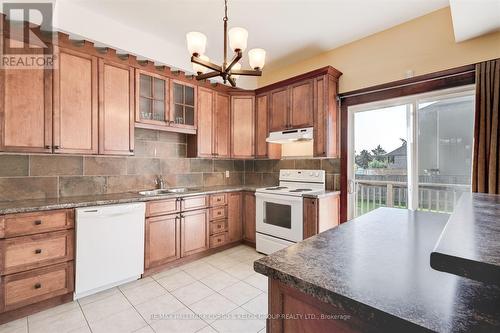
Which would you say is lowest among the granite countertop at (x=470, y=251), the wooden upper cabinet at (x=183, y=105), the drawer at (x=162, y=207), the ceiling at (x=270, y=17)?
the drawer at (x=162, y=207)

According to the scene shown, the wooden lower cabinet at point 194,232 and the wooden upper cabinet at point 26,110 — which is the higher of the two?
the wooden upper cabinet at point 26,110

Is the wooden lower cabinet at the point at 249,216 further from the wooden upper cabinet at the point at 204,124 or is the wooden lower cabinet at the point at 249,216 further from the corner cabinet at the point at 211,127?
the wooden upper cabinet at the point at 204,124

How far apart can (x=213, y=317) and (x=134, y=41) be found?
10.4 ft

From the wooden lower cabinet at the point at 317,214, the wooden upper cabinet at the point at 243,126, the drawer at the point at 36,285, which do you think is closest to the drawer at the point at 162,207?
the drawer at the point at 36,285

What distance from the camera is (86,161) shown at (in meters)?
2.78

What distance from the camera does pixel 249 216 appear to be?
145 inches

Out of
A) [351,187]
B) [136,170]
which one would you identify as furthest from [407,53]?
[136,170]

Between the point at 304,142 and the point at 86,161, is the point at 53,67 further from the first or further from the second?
the point at 304,142

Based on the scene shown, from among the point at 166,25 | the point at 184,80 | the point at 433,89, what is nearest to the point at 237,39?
the point at 166,25

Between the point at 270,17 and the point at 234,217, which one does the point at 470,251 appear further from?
the point at 234,217

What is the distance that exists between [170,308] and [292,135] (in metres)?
2.48

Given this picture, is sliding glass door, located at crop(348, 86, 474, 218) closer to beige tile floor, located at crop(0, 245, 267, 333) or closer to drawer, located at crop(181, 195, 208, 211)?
beige tile floor, located at crop(0, 245, 267, 333)

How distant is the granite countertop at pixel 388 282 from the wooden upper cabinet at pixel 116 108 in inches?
98.5

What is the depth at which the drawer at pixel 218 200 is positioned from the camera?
11.0 feet
